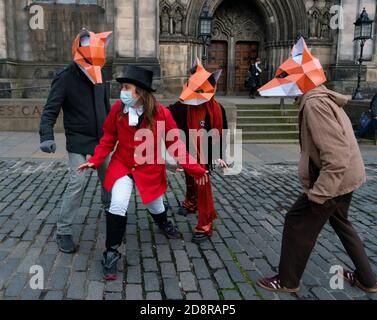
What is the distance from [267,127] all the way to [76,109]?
8.65m

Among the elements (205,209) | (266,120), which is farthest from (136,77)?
(266,120)

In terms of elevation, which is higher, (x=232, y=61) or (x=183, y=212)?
(x=232, y=61)

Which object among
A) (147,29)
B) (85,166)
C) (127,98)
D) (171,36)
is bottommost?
(85,166)

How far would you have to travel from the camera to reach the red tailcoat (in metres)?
3.55

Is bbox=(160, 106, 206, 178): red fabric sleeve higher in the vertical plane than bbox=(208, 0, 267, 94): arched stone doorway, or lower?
lower

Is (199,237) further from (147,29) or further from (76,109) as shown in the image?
(147,29)

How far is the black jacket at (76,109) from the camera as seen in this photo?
3729 millimetres

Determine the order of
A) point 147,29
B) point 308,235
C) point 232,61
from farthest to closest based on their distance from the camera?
point 232,61
point 147,29
point 308,235

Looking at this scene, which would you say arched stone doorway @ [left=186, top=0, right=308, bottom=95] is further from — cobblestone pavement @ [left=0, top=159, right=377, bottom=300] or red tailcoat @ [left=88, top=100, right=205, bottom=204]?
red tailcoat @ [left=88, top=100, right=205, bottom=204]

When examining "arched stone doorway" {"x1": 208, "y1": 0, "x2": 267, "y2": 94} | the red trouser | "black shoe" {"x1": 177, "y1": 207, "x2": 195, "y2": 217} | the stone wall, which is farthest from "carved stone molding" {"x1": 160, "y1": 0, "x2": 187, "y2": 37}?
the red trouser

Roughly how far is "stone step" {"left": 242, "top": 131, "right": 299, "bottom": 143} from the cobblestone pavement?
502 centimetres

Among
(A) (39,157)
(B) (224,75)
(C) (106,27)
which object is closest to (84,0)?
(C) (106,27)

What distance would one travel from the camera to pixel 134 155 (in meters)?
3.57

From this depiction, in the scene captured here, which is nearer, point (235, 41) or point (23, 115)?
point (23, 115)
